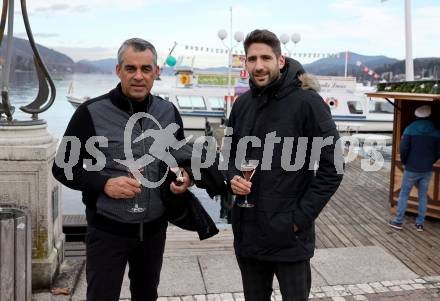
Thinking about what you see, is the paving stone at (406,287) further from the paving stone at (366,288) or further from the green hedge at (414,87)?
the green hedge at (414,87)

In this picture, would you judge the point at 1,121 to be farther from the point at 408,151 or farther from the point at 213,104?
the point at 213,104

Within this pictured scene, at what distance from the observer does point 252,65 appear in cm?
272

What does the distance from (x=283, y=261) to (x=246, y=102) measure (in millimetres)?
973

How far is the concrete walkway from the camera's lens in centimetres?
427

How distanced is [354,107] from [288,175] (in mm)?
25944

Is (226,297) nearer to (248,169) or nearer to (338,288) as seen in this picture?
(338,288)

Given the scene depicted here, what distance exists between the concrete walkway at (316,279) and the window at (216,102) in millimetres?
21012

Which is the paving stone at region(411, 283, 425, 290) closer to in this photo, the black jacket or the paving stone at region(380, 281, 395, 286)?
the paving stone at region(380, 281, 395, 286)

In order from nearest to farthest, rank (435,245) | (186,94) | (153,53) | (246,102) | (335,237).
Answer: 1. (153,53)
2. (246,102)
3. (435,245)
4. (335,237)
5. (186,94)

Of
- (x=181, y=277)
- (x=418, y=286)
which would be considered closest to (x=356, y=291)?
(x=418, y=286)

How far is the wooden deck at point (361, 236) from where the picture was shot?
535 cm

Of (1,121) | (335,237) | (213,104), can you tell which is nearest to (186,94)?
(213,104)

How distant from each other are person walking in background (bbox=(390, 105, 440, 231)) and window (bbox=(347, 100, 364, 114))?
21.8m

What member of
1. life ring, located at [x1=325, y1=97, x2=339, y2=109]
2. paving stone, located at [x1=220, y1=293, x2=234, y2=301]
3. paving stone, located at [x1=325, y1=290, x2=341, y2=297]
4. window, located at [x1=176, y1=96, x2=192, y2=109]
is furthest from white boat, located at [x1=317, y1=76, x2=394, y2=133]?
paving stone, located at [x1=220, y1=293, x2=234, y2=301]
